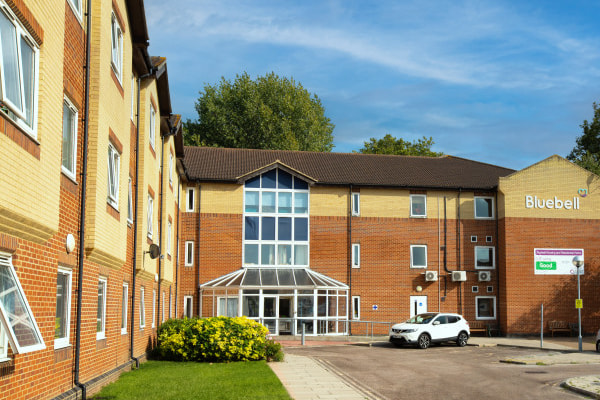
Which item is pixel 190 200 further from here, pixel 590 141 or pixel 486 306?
pixel 590 141

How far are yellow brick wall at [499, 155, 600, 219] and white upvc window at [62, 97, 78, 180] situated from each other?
28.3 m

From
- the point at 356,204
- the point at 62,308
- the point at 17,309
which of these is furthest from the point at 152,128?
Result: the point at 356,204

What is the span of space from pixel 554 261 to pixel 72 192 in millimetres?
30109

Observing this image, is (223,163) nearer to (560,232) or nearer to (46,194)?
(560,232)

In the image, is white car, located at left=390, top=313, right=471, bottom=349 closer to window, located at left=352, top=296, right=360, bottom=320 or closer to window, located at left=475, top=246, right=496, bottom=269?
window, located at left=352, top=296, right=360, bottom=320

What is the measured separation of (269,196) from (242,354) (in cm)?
1564

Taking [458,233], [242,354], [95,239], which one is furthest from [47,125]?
[458,233]

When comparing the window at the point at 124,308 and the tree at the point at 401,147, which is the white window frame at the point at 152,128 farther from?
the tree at the point at 401,147

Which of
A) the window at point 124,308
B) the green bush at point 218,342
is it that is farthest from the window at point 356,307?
the window at point 124,308

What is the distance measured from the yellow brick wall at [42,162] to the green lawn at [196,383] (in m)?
4.50

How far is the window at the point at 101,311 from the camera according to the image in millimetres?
13906

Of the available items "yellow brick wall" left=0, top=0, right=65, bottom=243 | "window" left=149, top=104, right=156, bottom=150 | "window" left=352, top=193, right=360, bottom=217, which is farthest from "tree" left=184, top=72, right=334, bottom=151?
"yellow brick wall" left=0, top=0, right=65, bottom=243

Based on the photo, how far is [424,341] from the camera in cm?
2883

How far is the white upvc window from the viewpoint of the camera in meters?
10.8
